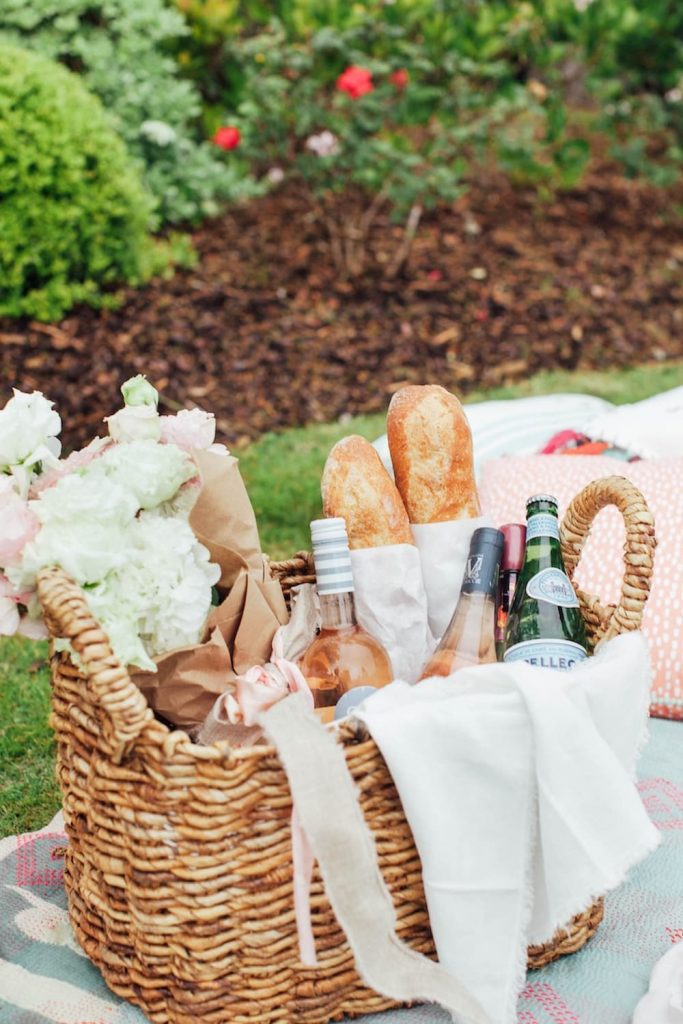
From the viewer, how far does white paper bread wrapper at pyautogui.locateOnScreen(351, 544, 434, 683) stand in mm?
1728

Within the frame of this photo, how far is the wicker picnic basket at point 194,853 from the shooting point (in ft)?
4.15

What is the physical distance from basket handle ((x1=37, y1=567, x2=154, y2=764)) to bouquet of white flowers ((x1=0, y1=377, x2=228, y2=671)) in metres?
0.06

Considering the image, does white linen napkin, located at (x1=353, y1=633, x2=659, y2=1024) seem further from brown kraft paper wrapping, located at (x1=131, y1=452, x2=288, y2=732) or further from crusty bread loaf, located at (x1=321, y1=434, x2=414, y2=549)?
crusty bread loaf, located at (x1=321, y1=434, x2=414, y2=549)

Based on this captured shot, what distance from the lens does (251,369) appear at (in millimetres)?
4668

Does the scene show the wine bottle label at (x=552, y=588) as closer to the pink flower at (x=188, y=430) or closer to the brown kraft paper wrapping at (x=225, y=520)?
the brown kraft paper wrapping at (x=225, y=520)

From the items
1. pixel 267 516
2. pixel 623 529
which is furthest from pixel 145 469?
pixel 267 516

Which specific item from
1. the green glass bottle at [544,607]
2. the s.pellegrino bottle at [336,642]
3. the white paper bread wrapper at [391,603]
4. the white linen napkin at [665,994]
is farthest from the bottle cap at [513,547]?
the white linen napkin at [665,994]

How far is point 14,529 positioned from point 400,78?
15.0 feet

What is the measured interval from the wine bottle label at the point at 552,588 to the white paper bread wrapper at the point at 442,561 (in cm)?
22

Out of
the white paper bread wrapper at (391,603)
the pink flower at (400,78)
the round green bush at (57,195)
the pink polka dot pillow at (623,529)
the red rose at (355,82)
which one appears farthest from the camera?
the pink flower at (400,78)

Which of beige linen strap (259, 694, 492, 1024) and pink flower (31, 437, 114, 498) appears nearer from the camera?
beige linen strap (259, 694, 492, 1024)

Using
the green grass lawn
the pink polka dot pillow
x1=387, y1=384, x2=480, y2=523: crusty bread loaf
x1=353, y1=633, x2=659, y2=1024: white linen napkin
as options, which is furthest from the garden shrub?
x1=353, y1=633, x2=659, y2=1024: white linen napkin

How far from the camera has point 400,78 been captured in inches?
207

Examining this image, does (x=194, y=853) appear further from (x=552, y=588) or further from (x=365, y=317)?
(x=365, y=317)
